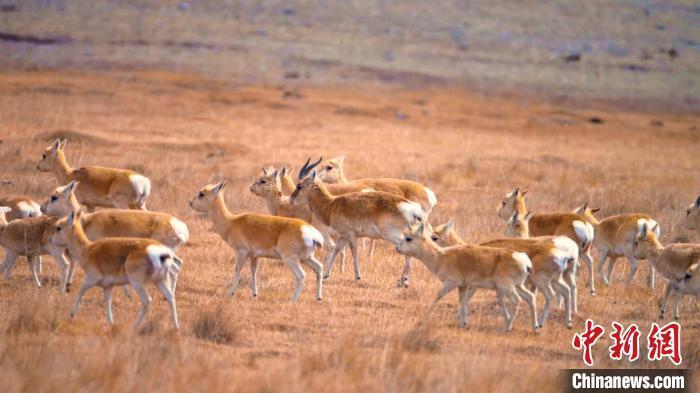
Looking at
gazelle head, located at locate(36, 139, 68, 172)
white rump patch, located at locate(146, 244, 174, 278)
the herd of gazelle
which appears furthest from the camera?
gazelle head, located at locate(36, 139, 68, 172)

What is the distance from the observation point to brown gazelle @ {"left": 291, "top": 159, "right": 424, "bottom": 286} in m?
13.5

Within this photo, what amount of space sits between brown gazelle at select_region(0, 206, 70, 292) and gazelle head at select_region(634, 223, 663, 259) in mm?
7684

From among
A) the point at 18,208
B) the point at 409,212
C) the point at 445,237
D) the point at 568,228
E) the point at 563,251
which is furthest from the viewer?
the point at 568,228

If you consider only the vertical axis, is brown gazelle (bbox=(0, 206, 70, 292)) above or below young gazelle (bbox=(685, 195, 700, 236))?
below

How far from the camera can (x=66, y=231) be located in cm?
1138

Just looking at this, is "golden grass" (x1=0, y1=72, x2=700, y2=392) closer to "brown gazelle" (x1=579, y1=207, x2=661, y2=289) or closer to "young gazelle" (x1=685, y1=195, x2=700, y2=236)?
"brown gazelle" (x1=579, y1=207, x2=661, y2=289)

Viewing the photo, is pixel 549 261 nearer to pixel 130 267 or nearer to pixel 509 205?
pixel 509 205

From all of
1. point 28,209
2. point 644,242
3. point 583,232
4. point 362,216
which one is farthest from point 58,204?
point 644,242

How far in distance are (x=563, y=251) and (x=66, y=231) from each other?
5832 millimetres

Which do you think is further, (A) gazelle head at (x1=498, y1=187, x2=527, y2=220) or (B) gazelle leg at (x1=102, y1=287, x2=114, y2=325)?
(A) gazelle head at (x1=498, y1=187, x2=527, y2=220)

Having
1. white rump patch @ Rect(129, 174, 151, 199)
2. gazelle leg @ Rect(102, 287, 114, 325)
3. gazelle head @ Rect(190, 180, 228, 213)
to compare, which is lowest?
gazelle leg @ Rect(102, 287, 114, 325)

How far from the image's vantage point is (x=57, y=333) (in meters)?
9.89

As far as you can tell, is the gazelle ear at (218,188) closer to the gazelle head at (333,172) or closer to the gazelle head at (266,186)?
the gazelle head at (266,186)

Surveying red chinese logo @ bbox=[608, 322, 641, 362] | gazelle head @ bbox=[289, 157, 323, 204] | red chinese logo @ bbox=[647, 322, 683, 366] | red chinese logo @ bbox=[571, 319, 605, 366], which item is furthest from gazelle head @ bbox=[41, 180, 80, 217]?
red chinese logo @ bbox=[647, 322, 683, 366]
